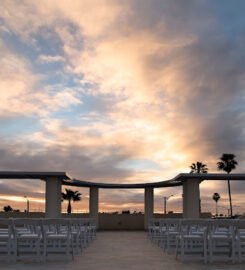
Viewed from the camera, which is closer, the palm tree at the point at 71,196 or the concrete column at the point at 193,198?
the concrete column at the point at 193,198

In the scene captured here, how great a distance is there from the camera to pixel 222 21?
14.8m

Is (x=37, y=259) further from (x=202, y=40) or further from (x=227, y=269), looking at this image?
(x=202, y=40)

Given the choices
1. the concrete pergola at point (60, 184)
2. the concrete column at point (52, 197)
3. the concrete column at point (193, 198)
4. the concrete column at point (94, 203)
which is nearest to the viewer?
the concrete pergola at point (60, 184)

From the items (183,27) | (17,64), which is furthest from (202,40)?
(17,64)

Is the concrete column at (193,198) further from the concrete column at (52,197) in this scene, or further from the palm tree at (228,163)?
the palm tree at (228,163)

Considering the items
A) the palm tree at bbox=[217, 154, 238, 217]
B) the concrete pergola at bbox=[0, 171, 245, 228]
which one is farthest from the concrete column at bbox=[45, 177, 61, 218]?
the palm tree at bbox=[217, 154, 238, 217]

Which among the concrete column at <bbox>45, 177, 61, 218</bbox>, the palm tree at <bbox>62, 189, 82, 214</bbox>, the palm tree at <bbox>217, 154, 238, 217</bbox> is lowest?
the concrete column at <bbox>45, 177, 61, 218</bbox>

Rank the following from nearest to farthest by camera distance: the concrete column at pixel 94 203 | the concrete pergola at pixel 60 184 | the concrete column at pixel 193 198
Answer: the concrete pergola at pixel 60 184 → the concrete column at pixel 193 198 → the concrete column at pixel 94 203

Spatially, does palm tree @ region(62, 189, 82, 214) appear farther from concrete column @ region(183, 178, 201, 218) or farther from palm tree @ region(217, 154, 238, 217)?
concrete column @ region(183, 178, 201, 218)

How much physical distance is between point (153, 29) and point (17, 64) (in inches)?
178

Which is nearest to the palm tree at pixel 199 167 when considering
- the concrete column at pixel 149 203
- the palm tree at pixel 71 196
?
the palm tree at pixel 71 196

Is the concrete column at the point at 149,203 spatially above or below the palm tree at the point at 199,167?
below

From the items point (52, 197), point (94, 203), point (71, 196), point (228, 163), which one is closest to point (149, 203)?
point (94, 203)

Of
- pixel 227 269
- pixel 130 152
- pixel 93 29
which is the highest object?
pixel 93 29
